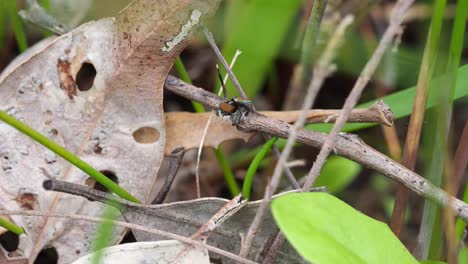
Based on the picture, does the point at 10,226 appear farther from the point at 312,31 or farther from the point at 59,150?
the point at 312,31

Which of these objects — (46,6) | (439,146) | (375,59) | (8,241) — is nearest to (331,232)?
(375,59)

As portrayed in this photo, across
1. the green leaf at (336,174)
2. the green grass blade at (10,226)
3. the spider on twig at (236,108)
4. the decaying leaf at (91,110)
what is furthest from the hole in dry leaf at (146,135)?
the green leaf at (336,174)

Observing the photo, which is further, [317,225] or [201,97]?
[201,97]

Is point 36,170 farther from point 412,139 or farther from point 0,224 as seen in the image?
point 412,139

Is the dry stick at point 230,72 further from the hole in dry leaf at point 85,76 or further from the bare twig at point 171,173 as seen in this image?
the hole in dry leaf at point 85,76

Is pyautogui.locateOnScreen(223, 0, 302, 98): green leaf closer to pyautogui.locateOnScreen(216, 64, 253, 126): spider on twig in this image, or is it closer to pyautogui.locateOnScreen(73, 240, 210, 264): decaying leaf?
pyautogui.locateOnScreen(216, 64, 253, 126): spider on twig

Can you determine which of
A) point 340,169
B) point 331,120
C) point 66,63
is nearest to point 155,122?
point 66,63
